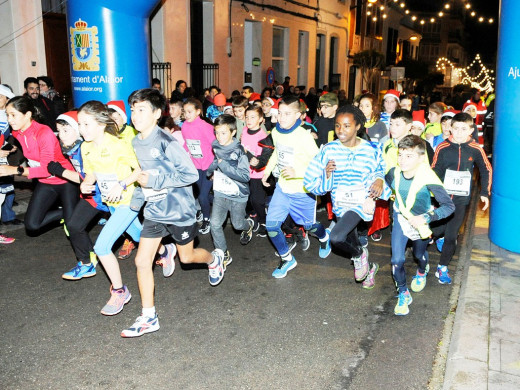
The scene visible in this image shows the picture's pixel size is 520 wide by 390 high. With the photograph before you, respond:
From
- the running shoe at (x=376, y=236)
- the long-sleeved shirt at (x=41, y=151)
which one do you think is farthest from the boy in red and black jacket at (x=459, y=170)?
the long-sleeved shirt at (x=41, y=151)

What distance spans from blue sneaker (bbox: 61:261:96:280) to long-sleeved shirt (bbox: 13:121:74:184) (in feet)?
3.05

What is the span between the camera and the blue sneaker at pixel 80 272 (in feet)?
17.7

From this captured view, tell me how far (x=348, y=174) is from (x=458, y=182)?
127cm

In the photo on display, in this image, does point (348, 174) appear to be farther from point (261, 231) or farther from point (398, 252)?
point (261, 231)

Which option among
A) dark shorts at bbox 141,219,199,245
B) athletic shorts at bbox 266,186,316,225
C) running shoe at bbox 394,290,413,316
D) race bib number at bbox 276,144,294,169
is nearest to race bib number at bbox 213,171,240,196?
athletic shorts at bbox 266,186,316,225

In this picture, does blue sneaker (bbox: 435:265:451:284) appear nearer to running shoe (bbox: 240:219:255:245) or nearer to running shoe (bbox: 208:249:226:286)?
running shoe (bbox: 208:249:226:286)

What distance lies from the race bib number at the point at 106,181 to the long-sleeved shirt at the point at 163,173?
1.31ft

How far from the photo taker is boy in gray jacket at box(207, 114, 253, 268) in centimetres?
566

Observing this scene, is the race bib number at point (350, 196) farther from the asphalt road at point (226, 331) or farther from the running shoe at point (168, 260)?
the running shoe at point (168, 260)

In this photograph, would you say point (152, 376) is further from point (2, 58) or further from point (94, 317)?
point (2, 58)

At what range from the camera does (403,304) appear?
4750 mm

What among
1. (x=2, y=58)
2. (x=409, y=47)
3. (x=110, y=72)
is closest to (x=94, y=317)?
(x=110, y=72)

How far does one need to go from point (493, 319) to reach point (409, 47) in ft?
169

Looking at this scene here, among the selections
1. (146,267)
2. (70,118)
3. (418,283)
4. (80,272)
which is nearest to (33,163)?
(70,118)
